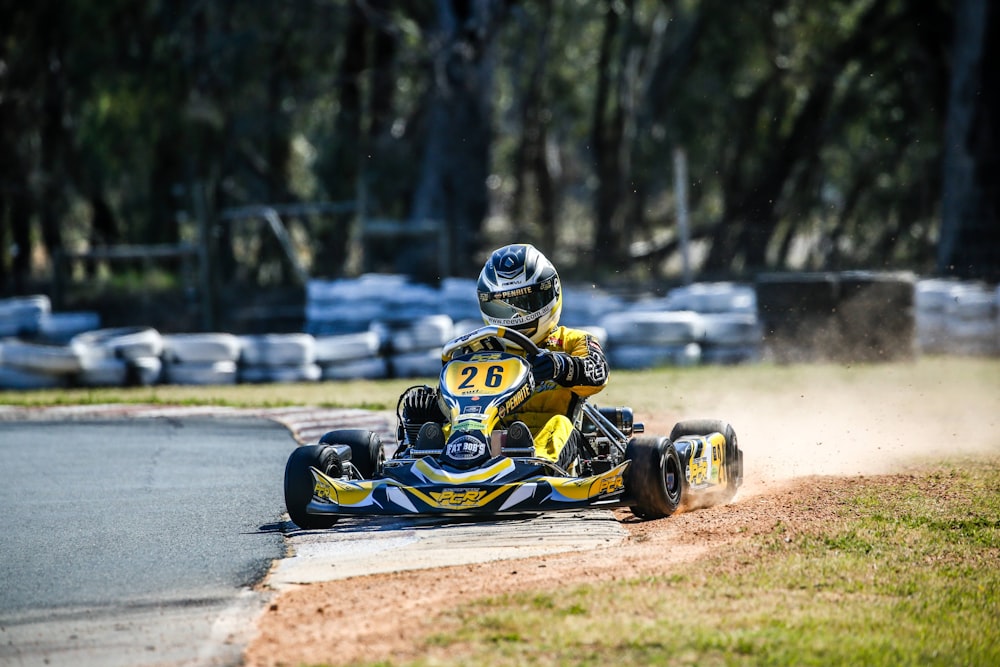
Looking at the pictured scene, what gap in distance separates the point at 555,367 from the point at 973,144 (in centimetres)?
1708

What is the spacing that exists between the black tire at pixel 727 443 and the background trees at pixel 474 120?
1138 cm

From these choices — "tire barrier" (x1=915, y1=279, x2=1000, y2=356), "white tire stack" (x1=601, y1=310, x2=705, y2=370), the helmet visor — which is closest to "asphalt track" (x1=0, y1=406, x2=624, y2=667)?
the helmet visor

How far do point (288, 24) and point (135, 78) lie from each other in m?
3.44

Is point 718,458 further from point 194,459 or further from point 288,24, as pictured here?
point 288,24

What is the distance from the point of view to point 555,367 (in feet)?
22.9

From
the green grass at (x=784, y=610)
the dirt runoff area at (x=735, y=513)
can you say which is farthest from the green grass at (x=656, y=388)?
the green grass at (x=784, y=610)

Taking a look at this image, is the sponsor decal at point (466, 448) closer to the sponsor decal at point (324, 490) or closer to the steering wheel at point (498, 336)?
the sponsor decal at point (324, 490)

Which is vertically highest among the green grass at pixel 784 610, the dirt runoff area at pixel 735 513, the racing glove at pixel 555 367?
the racing glove at pixel 555 367

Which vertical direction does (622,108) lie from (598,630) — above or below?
above

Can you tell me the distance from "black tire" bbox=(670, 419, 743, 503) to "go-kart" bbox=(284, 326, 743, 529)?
0.25 feet

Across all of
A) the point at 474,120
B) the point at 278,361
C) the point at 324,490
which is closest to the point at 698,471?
the point at 324,490

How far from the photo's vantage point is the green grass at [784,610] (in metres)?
4.22

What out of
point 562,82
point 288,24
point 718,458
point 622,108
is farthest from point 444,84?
point 718,458

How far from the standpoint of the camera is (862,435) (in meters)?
9.71
